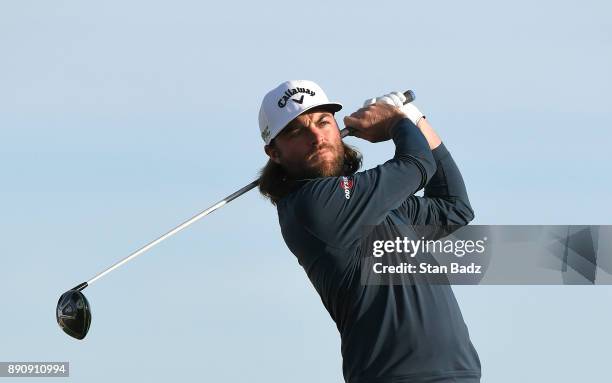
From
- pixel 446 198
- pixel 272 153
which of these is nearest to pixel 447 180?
pixel 446 198

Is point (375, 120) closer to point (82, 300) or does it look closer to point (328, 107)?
point (328, 107)

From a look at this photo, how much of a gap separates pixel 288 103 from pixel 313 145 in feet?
0.98

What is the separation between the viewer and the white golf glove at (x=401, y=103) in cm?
738

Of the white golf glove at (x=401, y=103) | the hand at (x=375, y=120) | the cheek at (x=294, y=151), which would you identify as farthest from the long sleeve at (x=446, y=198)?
the cheek at (x=294, y=151)

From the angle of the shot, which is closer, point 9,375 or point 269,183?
point 269,183

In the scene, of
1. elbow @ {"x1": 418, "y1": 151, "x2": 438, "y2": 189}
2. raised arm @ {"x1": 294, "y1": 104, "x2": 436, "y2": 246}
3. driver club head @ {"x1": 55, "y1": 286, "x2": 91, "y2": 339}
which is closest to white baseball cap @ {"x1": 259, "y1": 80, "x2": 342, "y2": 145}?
raised arm @ {"x1": 294, "y1": 104, "x2": 436, "y2": 246}

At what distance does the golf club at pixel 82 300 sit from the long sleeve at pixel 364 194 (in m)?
0.62

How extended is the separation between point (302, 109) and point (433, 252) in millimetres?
1152

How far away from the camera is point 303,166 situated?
23.9ft

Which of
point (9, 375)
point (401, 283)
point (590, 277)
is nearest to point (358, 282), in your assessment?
point (401, 283)

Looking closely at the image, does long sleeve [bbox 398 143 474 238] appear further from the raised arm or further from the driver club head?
the driver club head

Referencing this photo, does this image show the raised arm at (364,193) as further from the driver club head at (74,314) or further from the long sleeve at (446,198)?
the driver club head at (74,314)

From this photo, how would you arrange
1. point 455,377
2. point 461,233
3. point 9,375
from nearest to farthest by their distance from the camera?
point 455,377
point 461,233
point 9,375

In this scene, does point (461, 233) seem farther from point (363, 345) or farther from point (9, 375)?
point (9, 375)
